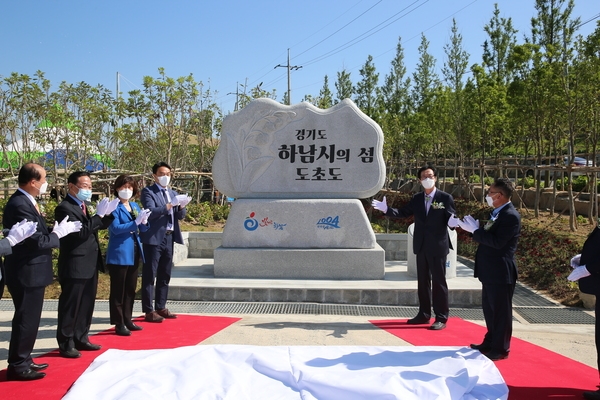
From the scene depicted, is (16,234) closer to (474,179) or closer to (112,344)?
(112,344)

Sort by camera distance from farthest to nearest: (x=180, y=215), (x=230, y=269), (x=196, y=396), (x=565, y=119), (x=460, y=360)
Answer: (x=565, y=119)
(x=230, y=269)
(x=180, y=215)
(x=460, y=360)
(x=196, y=396)

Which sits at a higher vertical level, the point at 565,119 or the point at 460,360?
the point at 565,119

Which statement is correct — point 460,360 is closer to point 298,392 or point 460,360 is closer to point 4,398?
point 298,392

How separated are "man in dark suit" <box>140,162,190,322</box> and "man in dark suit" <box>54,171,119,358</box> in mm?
885

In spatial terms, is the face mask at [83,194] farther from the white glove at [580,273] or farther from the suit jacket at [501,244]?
the white glove at [580,273]

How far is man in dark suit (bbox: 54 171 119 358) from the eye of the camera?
13.7ft

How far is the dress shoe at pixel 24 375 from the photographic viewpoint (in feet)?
12.0

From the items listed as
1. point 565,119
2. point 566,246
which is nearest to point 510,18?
point 565,119

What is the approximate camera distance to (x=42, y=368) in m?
3.82

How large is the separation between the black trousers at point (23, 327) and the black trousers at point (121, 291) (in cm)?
102

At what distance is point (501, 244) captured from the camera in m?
4.25

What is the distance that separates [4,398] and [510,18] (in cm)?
2118

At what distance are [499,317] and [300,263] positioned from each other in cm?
320

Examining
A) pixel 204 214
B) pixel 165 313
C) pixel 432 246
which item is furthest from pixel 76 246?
pixel 204 214
